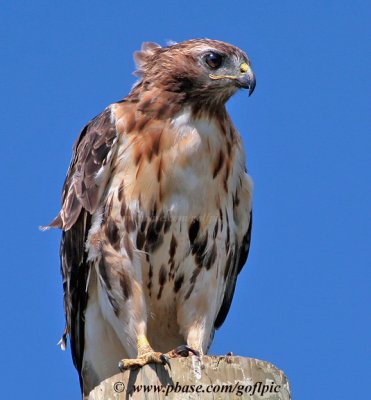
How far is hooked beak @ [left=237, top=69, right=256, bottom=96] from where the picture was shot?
26.2 ft

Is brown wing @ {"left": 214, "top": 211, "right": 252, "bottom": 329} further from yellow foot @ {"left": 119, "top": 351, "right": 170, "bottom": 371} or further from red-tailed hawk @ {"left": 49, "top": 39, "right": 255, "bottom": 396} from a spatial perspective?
yellow foot @ {"left": 119, "top": 351, "right": 170, "bottom": 371}

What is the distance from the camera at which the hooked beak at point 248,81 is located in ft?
26.2

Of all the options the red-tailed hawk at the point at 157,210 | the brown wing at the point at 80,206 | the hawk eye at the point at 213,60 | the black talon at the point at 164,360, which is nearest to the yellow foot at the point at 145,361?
the black talon at the point at 164,360

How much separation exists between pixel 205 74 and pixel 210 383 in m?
3.12

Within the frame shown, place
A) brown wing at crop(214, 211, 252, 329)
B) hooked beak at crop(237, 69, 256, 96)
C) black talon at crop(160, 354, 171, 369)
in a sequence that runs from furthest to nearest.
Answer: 1. brown wing at crop(214, 211, 252, 329)
2. hooked beak at crop(237, 69, 256, 96)
3. black talon at crop(160, 354, 171, 369)

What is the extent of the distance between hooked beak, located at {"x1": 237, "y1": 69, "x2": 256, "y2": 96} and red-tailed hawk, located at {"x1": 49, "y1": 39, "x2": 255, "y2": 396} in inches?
0.4

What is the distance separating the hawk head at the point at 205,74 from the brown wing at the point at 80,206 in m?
0.54

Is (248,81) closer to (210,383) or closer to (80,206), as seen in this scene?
(80,206)

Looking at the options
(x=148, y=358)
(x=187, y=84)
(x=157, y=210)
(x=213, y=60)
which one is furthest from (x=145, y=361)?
(x=213, y=60)

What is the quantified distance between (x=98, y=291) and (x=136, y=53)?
1.99 m

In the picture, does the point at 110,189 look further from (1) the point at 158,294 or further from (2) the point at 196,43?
(2) the point at 196,43

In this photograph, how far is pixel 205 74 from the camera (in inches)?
316

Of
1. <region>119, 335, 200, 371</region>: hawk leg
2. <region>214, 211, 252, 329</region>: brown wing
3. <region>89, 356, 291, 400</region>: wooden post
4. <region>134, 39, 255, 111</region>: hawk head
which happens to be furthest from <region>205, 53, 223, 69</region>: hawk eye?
<region>89, 356, 291, 400</region>: wooden post

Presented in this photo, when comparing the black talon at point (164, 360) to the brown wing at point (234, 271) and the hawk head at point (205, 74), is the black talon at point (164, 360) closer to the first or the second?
the brown wing at point (234, 271)
